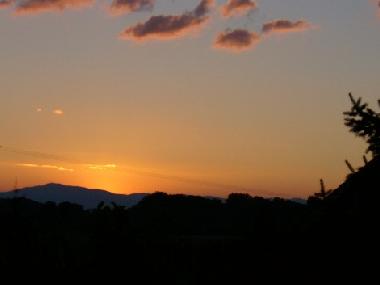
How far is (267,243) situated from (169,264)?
263 centimetres

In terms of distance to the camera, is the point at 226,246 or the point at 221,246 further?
the point at 221,246

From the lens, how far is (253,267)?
493 inches

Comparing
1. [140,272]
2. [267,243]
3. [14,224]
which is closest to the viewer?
[267,243]

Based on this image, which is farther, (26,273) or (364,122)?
(26,273)

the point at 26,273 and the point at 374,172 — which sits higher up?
the point at 374,172

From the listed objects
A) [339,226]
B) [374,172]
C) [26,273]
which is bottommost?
[26,273]

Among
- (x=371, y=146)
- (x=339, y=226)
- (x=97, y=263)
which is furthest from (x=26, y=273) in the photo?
(x=371, y=146)

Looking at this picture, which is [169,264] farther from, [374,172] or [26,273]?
[374,172]

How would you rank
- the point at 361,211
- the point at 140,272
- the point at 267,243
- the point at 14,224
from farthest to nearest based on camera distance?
the point at 14,224
the point at 140,272
the point at 267,243
the point at 361,211

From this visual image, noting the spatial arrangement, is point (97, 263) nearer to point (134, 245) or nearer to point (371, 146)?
point (134, 245)

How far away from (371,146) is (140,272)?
18.5 feet

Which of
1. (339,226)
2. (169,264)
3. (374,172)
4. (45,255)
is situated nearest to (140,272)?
(169,264)

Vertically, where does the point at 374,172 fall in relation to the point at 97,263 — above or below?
above

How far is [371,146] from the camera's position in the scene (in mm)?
13211
